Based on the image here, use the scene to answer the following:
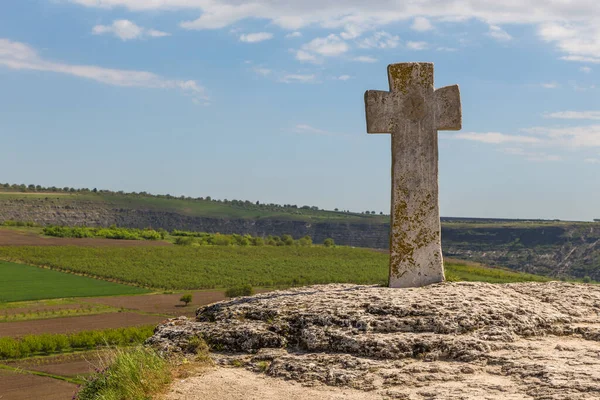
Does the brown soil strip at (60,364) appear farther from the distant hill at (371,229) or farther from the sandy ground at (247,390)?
the distant hill at (371,229)

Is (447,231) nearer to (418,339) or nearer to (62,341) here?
(62,341)

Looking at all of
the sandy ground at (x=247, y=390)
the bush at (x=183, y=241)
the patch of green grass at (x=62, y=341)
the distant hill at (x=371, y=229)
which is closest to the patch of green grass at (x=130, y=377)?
the sandy ground at (x=247, y=390)

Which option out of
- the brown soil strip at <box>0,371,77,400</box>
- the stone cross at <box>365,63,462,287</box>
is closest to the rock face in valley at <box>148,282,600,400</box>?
the stone cross at <box>365,63,462,287</box>

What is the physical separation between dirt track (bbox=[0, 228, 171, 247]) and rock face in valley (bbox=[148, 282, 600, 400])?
106957 mm

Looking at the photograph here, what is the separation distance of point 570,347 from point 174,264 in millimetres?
102138

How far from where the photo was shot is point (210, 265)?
111188 mm

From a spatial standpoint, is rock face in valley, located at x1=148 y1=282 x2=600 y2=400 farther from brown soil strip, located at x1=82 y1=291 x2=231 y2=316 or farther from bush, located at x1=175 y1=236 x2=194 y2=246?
bush, located at x1=175 y1=236 x2=194 y2=246

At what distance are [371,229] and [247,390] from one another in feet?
585

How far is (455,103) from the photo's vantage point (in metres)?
13.0

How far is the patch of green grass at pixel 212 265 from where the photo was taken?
95125 millimetres

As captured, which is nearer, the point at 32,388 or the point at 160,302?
the point at 32,388

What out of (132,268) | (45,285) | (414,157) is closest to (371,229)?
(132,268)

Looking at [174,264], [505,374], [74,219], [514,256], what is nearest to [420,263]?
[505,374]

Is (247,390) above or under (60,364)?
above
